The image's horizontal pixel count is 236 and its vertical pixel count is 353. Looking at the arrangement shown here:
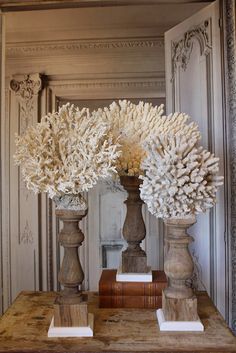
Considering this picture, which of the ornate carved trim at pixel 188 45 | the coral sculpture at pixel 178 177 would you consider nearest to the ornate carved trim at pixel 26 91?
the ornate carved trim at pixel 188 45

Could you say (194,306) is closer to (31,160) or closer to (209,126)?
(31,160)

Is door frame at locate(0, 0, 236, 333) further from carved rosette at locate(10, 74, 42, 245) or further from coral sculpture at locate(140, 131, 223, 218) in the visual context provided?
carved rosette at locate(10, 74, 42, 245)

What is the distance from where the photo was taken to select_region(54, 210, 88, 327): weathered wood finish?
80cm

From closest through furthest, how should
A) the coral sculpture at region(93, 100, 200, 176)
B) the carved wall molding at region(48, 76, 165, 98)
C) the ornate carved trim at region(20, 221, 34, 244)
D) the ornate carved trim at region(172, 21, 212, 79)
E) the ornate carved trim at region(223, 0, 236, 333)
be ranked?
the coral sculpture at region(93, 100, 200, 176)
the ornate carved trim at region(223, 0, 236, 333)
the ornate carved trim at region(172, 21, 212, 79)
the carved wall molding at region(48, 76, 165, 98)
the ornate carved trim at region(20, 221, 34, 244)

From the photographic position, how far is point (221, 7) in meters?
1.34

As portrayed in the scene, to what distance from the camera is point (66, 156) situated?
767 mm

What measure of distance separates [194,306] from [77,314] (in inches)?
10.3

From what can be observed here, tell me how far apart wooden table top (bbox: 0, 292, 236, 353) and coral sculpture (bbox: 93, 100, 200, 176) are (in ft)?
1.18

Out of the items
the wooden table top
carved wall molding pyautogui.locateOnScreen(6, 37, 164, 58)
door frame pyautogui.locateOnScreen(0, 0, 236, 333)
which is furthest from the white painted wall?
the wooden table top

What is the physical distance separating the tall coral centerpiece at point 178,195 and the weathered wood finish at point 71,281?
17 cm

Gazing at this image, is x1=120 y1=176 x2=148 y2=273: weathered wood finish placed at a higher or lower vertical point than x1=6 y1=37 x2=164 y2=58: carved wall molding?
lower

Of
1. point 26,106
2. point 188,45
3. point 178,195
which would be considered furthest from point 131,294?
point 26,106

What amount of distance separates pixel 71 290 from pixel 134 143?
39 cm

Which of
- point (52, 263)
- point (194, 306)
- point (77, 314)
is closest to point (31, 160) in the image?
point (77, 314)
